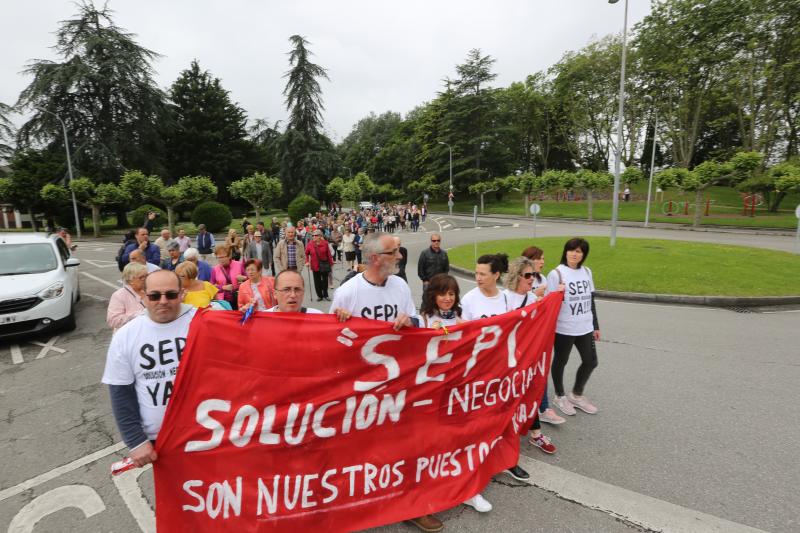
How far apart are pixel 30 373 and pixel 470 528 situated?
6549mm

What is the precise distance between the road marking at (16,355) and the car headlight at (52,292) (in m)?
0.92

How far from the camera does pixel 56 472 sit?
357cm

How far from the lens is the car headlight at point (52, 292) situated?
688 cm

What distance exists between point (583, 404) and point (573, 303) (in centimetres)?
121

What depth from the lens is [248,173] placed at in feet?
159

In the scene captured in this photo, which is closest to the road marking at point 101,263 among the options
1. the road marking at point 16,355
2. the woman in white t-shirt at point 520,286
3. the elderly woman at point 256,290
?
the road marking at point 16,355

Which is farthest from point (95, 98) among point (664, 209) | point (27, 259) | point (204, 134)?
point (664, 209)

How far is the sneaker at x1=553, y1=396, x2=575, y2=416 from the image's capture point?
437cm

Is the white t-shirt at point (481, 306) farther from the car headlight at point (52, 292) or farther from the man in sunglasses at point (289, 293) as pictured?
the car headlight at point (52, 292)

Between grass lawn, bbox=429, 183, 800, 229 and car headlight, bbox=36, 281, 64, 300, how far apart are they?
36506mm

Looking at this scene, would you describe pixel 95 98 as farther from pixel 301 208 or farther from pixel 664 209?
pixel 664 209

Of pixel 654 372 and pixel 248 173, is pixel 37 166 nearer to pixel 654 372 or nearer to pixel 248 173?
pixel 248 173

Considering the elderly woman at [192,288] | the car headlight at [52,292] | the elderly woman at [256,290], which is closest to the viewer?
the elderly woman at [192,288]

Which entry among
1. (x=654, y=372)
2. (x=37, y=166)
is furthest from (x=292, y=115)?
(x=654, y=372)
